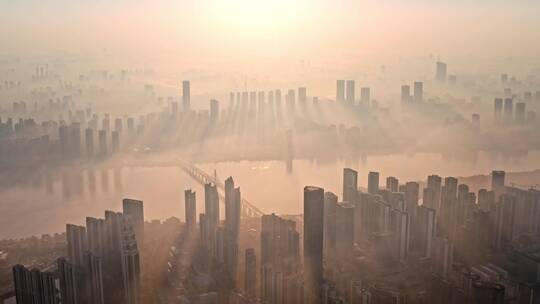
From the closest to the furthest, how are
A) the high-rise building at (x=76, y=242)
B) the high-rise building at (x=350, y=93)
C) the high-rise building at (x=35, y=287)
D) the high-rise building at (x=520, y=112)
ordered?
the high-rise building at (x=35, y=287) → the high-rise building at (x=76, y=242) → the high-rise building at (x=520, y=112) → the high-rise building at (x=350, y=93)

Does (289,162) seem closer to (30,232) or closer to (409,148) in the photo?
(409,148)

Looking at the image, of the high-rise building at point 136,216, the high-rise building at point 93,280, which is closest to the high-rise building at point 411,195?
the high-rise building at point 136,216

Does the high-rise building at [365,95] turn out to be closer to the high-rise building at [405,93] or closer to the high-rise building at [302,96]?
the high-rise building at [405,93]

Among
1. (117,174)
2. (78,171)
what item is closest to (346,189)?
(117,174)

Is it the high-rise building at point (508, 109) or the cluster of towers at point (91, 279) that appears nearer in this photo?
the cluster of towers at point (91, 279)

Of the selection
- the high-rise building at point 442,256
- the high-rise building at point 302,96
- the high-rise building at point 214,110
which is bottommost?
the high-rise building at point 442,256

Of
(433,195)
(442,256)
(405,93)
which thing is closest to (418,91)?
(405,93)

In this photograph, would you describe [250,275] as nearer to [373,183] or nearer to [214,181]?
[373,183]
